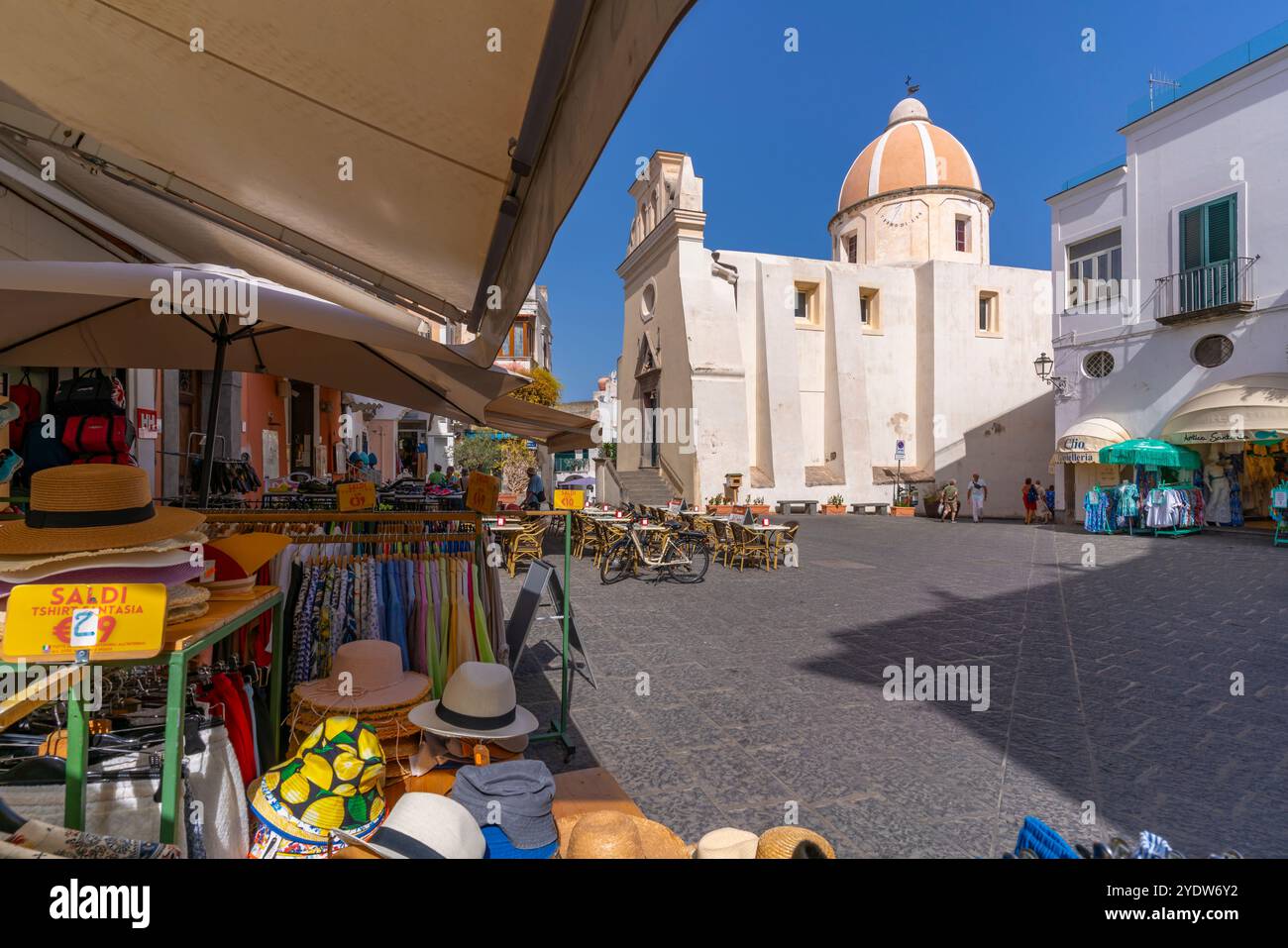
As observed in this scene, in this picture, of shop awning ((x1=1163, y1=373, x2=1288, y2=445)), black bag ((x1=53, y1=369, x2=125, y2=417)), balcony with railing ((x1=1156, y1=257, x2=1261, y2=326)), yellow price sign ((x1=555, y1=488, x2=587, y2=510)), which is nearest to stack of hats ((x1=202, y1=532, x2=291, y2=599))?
yellow price sign ((x1=555, y1=488, x2=587, y2=510))

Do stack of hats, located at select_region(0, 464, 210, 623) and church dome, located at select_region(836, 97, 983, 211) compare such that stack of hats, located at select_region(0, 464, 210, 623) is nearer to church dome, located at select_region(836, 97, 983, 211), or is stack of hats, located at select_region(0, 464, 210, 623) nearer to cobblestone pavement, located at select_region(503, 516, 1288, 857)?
cobblestone pavement, located at select_region(503, 516, 1288, 857)

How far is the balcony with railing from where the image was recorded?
47.3 ft

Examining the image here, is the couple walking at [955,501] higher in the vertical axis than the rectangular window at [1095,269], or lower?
lower

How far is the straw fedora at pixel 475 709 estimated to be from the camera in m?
2.30

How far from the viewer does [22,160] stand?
15.5 ft

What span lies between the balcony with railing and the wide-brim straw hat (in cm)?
1835

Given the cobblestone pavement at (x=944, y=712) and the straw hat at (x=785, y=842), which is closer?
the straw hat at (x=785, y=842)

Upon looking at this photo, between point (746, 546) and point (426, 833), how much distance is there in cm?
984

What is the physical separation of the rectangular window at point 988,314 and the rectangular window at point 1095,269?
908 cm

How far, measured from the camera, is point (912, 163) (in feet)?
95.2

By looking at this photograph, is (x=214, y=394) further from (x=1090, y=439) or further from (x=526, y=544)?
(x=1090, y=439)

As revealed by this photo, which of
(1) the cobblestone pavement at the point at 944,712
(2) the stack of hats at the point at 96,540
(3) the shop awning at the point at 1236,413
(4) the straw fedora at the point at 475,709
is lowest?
(1) the cobblestone pavement at the point at 944,712

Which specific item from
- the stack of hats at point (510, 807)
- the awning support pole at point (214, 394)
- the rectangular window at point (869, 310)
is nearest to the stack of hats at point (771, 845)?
the stack of hats at point (510, 807)

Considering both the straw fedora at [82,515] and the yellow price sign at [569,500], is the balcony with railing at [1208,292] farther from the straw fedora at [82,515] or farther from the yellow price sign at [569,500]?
the straw fedora at [82,515]
